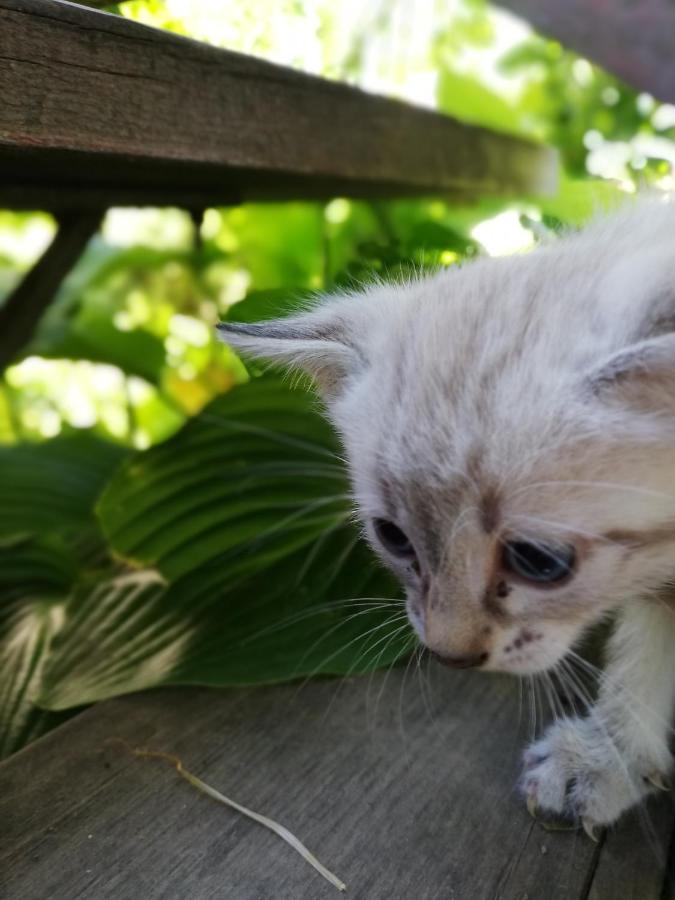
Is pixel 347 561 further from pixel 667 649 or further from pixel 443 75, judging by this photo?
pixel 443 75

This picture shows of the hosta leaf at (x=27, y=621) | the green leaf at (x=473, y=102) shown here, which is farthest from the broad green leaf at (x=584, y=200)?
the hosta leaf at (x=27, y=621)

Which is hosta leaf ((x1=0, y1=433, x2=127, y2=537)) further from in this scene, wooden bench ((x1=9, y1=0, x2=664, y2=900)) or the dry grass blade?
the dry grass blade

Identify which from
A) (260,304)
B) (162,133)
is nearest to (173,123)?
(162,133)

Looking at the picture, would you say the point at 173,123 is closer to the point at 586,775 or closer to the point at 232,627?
the point at 232,627

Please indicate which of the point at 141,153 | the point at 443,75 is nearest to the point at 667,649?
the point at 141,153

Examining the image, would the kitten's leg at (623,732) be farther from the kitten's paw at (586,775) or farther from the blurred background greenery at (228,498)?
the blurred background greenery at (228,498)
